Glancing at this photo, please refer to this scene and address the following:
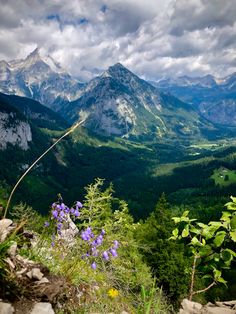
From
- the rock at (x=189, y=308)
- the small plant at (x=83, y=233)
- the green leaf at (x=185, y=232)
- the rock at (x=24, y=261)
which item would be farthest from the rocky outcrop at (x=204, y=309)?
the rock at (x=24, y=261)

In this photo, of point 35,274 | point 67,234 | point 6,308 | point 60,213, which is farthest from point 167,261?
point 6,308

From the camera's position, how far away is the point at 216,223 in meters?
4.28

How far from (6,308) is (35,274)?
73cm

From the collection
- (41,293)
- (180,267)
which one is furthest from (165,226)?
(41,293)

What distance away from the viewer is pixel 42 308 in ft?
14.6

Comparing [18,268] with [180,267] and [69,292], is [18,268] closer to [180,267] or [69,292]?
[69,292]

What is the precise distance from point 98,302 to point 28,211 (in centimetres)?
203

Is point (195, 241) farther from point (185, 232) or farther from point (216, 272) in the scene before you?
point (216, 272)

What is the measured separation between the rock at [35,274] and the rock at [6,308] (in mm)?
596

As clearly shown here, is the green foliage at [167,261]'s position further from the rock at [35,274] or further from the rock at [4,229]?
the rock at [35,274]

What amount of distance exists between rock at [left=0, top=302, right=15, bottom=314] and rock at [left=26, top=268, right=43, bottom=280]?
60 cm

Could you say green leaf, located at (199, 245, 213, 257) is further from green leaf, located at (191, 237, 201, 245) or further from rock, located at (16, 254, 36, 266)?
rock, located at (16, 254, 36, 266)

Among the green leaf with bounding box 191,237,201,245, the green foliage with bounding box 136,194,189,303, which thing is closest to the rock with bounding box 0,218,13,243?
the green leaf with bounding box 191,237,201,245

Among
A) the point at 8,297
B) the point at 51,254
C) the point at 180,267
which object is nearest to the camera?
the point at 8,297
